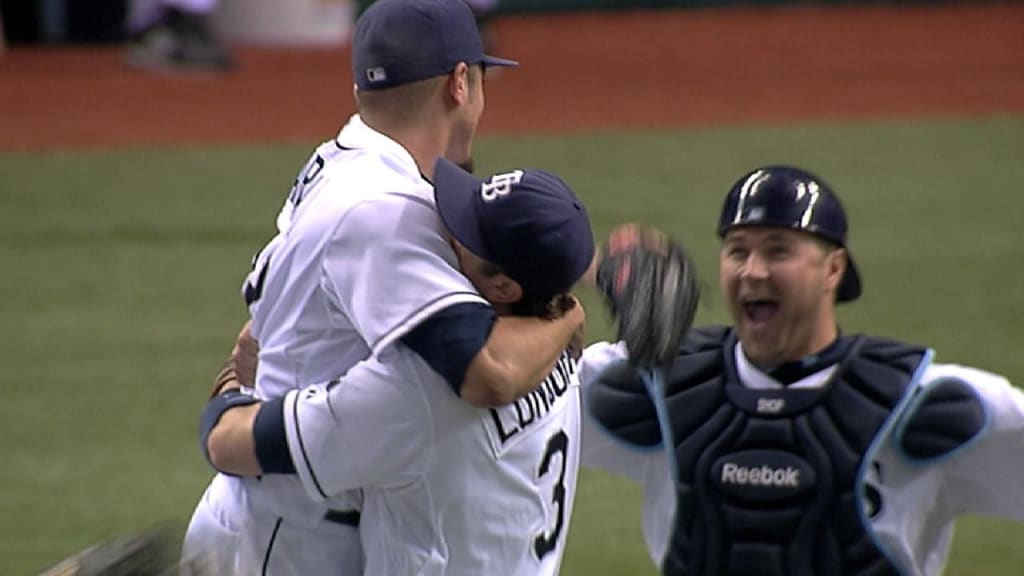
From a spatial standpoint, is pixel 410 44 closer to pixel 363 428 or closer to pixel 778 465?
pixel 363 428

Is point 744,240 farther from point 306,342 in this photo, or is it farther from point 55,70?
point 55,70

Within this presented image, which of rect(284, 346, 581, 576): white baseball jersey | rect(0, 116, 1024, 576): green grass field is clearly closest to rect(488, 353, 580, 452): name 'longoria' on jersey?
rect(284, 346, 581, 576): white baseball jersey

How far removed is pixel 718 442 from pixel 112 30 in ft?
38.8

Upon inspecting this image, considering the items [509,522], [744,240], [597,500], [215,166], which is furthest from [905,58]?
[509,522]

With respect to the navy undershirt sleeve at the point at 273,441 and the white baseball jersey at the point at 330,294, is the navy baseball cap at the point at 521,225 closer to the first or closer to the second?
the white baseball jersey at the point at 330,294

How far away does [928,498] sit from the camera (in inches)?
155

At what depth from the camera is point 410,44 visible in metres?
3.33

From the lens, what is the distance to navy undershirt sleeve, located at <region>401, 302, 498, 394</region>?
3.07m

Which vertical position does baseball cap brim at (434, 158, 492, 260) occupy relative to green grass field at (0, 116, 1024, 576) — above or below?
above

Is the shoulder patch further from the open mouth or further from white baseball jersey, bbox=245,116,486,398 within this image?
white baseball jersey, bbox=245,116,486,398

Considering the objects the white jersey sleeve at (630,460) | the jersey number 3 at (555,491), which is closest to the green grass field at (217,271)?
the white jersey sleeve at (630,460)

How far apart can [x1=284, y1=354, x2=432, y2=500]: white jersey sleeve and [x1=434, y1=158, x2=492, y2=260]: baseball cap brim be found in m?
0.21

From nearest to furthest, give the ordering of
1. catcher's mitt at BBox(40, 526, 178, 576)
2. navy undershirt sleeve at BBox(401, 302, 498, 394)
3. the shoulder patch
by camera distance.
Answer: catcher's mitt at BBox(40, 526, 178, 576)
navy undershirt sleeve at BBox(401, 302, 498, 394)
the shoulder patch

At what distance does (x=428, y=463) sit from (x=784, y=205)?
3.66 ft
